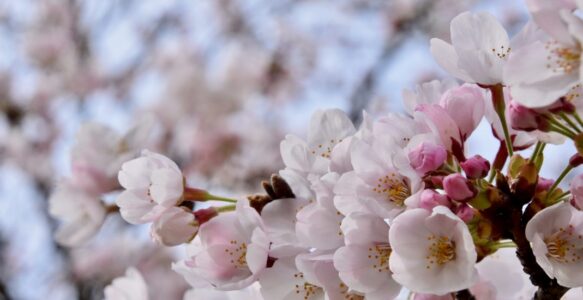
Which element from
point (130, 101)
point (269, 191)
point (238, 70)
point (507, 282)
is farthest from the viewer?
point (130, 101)

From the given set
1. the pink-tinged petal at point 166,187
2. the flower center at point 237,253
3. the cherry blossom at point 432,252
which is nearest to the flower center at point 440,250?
the cherry blossom at point 432,252

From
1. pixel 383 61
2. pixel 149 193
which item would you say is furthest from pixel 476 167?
pixel 383 61

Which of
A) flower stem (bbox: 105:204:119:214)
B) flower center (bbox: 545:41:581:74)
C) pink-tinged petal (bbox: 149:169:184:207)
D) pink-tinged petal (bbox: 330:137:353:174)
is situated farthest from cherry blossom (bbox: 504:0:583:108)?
flower stem (bbox: 105:204:119:214)

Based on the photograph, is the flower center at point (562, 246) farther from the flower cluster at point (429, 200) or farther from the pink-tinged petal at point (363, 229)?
the pink-tinged petal at point (363, 229)

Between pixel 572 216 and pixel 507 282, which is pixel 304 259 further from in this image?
pixel 507 282

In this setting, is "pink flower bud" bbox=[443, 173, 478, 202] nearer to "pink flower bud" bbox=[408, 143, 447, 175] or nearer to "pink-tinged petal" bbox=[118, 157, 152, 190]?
"pink flower bud" bbox=[408, 143, 447, 175]

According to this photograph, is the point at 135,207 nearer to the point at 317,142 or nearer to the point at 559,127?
the point at 317,142

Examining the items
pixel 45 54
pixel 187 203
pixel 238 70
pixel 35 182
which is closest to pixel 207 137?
pixel 238 70
